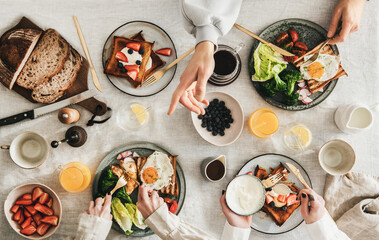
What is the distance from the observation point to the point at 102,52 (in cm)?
171

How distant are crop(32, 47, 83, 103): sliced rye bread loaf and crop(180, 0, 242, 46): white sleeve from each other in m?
0.71

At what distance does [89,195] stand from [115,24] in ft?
3.30

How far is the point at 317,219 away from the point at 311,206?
7 cm

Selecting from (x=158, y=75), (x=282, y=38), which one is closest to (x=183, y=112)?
(x=158, y=75)

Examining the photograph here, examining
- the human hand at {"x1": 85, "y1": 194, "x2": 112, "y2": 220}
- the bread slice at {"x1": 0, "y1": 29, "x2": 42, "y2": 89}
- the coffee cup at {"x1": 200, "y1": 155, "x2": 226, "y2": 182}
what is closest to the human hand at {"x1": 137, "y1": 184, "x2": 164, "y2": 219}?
the human hand at {"x1": 85, "y1": 194, "x2": 112, "y2": 220}

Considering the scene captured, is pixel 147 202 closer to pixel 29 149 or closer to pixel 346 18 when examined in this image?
pixel 29 149

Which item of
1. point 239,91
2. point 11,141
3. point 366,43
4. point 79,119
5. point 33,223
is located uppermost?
point 366,43

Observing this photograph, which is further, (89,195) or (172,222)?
(89,195)

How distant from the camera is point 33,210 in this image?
1.62 meters

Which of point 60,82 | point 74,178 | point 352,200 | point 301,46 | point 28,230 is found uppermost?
point 301,46

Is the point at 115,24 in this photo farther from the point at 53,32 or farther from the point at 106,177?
the point at 106,177

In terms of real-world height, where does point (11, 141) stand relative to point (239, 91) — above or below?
below

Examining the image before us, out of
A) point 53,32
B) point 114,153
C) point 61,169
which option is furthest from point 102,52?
point 61,169

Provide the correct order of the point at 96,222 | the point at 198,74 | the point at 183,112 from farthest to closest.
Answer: the point at 183,112 < the point at 96,222 < the point at 198,74
